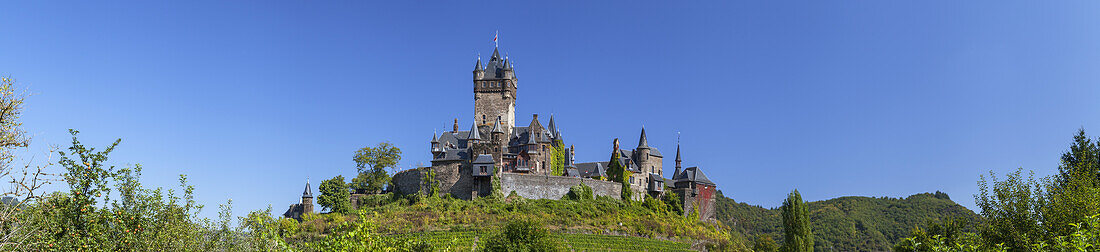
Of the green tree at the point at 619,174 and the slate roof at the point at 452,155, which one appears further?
the green tree at the point at 619,174

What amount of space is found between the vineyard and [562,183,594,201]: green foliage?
9071 millimetres

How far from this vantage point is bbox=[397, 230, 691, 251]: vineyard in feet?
186

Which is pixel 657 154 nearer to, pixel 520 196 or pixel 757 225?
pixel 520 196

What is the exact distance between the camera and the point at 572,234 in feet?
200

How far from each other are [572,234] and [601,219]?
5.61 metres

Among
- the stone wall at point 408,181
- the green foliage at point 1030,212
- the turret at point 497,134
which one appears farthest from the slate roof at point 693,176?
the green foliage at point 1030,212

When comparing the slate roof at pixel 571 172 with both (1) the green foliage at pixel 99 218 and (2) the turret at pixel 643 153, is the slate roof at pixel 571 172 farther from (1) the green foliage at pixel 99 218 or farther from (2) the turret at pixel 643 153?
(1) the green foliage at pixel 99 218

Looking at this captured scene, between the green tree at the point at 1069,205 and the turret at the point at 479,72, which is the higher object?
the turret at the point at 479,72

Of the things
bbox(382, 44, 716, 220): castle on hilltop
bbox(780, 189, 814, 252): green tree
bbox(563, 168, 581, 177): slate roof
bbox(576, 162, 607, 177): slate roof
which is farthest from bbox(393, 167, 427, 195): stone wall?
bbox(780, 189, 814, 252): green tree

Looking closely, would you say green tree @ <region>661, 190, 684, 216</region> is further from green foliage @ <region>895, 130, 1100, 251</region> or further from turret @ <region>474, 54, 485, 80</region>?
green foliage @ <region>895, 130, 1100, 251</region>

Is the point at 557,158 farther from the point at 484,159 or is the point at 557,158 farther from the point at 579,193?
the point at 484,159

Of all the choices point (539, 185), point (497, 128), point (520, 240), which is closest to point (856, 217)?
point (539, 185)

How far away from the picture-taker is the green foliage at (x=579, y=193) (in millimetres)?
70875

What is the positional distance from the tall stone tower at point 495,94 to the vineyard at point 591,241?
20.6 m
